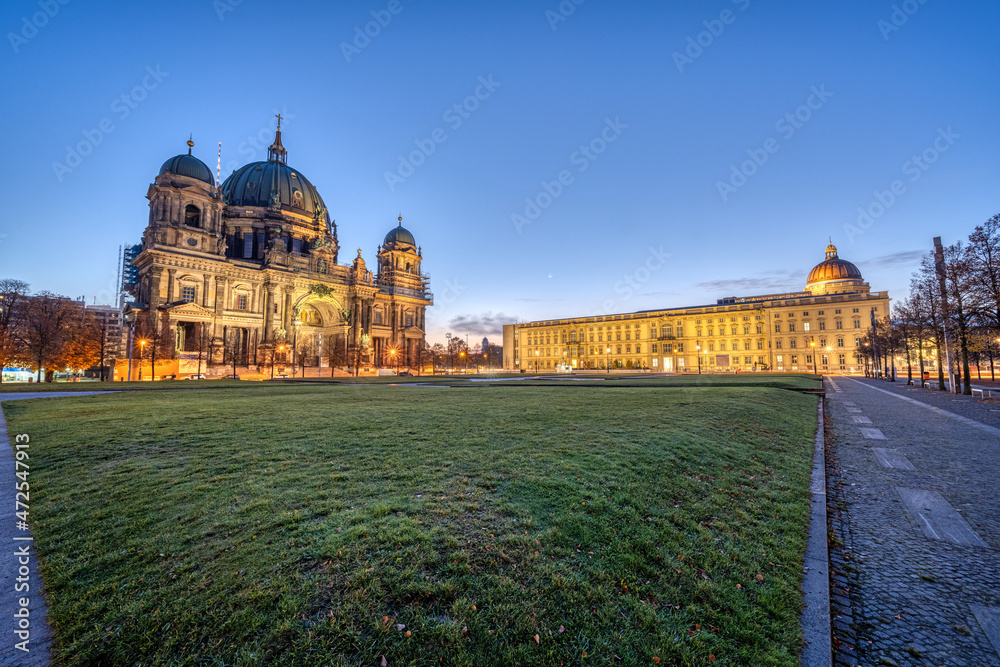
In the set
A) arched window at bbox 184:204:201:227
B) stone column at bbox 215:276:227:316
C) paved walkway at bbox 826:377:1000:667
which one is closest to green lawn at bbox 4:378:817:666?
paved walkway at bbox 826:377:1000:667

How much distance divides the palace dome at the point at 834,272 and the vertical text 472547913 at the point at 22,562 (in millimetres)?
133312

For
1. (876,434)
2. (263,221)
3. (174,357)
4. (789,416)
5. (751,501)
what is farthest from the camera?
(263,221)

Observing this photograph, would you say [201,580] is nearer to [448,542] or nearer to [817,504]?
[448,542]

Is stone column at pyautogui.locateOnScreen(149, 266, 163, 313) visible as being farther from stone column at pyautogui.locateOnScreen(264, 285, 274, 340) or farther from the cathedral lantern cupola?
the cathedral lantern cupola

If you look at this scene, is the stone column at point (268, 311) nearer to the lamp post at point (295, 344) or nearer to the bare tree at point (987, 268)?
the lamp post at point (295, 344)

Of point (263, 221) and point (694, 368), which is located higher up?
point (263, 221)

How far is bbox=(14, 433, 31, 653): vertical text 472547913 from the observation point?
9.79ft

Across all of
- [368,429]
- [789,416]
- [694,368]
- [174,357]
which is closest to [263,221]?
[174,357]

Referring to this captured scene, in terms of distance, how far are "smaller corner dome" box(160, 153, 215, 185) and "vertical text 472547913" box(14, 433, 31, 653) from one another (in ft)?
223

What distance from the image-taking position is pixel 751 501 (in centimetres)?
636

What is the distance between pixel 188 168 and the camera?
59281 mm

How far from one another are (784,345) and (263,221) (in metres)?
110

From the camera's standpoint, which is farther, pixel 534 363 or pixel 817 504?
pixel 534 363

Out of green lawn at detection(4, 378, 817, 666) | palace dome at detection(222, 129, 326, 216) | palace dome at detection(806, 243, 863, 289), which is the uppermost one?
palace dome at detection(222, 129, 326, 216)
